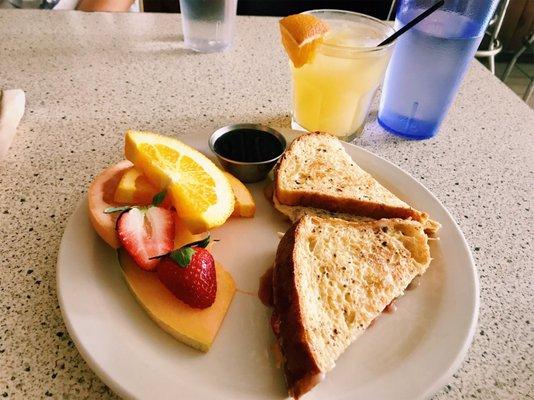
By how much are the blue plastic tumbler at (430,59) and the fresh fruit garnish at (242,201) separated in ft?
1.88

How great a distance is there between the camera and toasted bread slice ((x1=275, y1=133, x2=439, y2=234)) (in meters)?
1.04

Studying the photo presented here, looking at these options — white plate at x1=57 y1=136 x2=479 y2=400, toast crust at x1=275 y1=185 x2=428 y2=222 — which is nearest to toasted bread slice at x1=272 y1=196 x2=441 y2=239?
toast crust at x1=275 y1=185 x2=428 y2=222

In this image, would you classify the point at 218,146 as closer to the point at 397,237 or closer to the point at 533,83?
the point at 397,237

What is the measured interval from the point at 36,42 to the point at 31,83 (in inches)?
12.2

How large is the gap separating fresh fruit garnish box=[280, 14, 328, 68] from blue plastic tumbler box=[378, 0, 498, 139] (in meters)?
0.26

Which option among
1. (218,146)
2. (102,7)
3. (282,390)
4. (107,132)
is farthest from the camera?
(102,7)

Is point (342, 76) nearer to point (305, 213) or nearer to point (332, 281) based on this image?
point (305, 213)

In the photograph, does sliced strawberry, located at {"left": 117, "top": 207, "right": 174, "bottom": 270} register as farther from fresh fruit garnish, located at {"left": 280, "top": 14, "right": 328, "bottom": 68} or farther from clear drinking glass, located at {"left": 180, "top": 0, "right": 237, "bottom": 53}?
clear drinking glass, located at {"left": 180, "top": 0, "right": 237, "bottom": 53}

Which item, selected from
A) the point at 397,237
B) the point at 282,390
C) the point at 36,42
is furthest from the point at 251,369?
the point at 36,42

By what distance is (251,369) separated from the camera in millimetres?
748

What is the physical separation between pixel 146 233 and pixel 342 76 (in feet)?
2.20

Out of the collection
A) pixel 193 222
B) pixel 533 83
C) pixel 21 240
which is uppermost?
pixel 193 222

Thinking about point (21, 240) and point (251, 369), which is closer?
point (251, 369)

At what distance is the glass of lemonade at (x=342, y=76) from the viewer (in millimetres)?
1136
